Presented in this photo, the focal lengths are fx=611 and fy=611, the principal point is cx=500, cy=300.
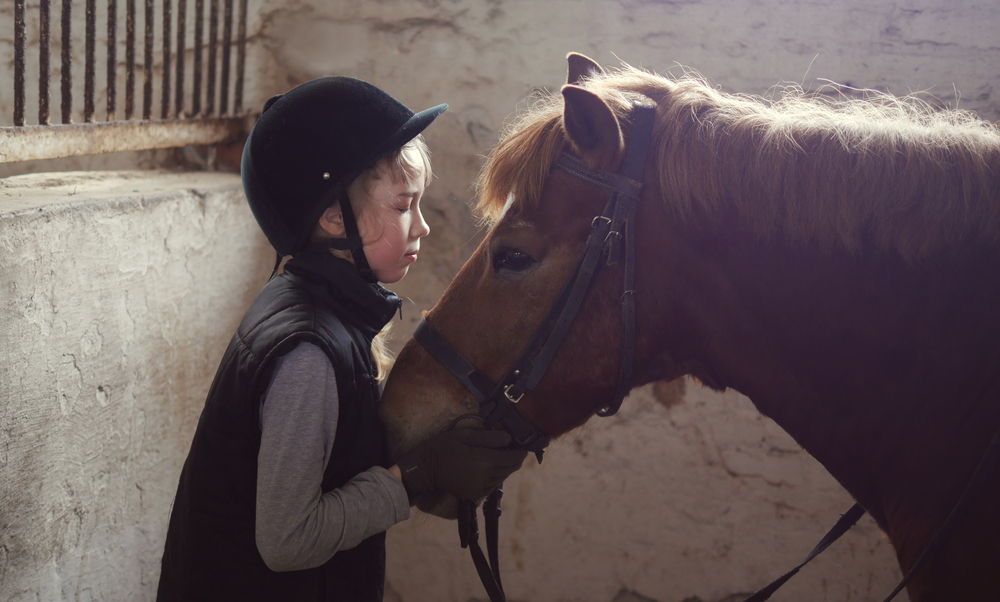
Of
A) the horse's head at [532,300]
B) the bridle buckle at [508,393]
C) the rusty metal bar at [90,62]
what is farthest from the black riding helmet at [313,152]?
the rusty metal bar at [90,62]

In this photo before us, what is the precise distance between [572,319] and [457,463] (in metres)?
0.29

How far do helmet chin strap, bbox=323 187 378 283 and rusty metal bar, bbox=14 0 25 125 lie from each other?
0.79 m

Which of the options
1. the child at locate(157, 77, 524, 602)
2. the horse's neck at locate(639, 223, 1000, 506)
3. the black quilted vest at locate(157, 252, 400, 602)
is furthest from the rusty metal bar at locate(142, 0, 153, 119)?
the horse's neck at locate(639, 223, 1000, 506)

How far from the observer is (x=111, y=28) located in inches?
60.1

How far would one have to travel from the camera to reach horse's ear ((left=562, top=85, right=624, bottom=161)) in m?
0.87

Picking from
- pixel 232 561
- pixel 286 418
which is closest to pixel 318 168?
pixel 286 418

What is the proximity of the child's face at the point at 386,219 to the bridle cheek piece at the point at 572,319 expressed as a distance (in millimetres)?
144

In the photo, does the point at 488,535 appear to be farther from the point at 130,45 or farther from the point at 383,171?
the point at 130,45

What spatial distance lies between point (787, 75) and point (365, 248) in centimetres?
151

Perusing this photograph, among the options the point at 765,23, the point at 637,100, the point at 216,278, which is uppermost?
the point at 765,23

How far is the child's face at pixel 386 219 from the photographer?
0.97 metres

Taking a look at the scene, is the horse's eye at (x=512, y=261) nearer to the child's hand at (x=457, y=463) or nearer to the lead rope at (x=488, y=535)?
the child's hand at (x=457, y=463)

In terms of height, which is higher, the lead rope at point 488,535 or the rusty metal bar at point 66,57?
the rusty metal bar at point 66,57

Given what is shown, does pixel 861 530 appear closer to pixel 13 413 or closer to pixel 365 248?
pixel 365 248
